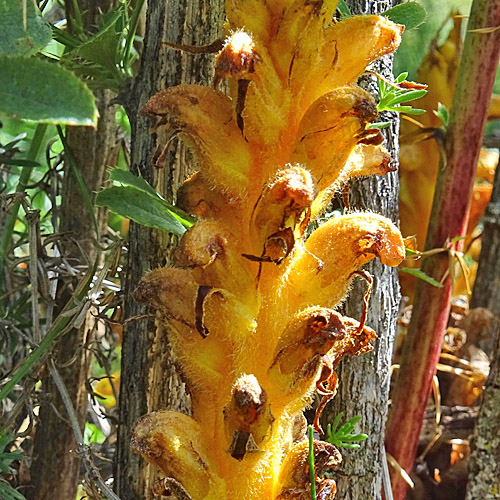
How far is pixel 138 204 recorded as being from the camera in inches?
22.4

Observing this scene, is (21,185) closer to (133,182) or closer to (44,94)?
(133,182)

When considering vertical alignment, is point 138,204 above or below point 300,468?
above

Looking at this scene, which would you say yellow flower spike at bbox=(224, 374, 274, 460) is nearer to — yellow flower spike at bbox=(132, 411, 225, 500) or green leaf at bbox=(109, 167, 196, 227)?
yellow flower spike at bbox=(132, 411, 225, 500)

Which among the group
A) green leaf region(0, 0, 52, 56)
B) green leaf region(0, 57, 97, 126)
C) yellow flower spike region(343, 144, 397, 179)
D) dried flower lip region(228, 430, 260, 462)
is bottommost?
dried flower lip region(228, 430, 260, 462)

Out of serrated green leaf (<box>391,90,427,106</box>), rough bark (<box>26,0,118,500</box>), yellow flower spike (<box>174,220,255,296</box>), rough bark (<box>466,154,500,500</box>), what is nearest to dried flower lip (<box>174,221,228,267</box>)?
yellow flower spike (<box>174,220,255,296</box>)

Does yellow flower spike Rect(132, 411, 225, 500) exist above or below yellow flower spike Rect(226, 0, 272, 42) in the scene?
below

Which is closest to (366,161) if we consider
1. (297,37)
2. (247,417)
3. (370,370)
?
(297,37)

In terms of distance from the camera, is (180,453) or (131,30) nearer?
(180,453)

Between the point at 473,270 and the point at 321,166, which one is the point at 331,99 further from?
the point at 473,270

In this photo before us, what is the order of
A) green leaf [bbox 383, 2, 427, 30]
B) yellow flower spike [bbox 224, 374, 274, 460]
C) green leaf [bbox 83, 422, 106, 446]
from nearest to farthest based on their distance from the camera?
yellow flower spike [bbox 224, 374, 274, 460], green leaf [bbox 383, 2, 427, 30], green leaf [bbox 83, 422, 106, 446]

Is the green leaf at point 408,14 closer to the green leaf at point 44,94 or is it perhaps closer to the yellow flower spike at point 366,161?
the yellow flower spike at point 366,161

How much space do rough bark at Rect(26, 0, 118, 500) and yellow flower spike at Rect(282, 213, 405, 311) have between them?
46cm

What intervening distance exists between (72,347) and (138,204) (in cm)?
44

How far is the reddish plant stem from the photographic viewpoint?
93 centimetres
